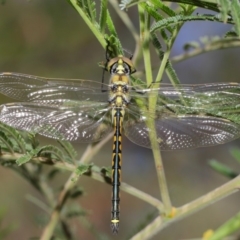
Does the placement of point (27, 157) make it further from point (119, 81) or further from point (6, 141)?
point (119, 81)

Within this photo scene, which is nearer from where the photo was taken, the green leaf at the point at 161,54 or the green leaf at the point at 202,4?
the green leaf at the point at 202,4

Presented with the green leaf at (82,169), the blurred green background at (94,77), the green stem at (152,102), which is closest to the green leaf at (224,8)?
the green stem at (152,102)

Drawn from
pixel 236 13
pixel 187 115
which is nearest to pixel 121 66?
pixel 187 115

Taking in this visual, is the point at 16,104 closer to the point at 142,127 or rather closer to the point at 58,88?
the point at 58,88

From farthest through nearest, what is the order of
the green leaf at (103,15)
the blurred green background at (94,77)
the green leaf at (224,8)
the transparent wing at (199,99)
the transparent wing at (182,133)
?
1. the blurred green background at (94,77)
2. the transparent wing at (182,133)
3. the transparent wing at (199,99)
4. the green leaf at (103,15)
5. the green leaf at (224,8)

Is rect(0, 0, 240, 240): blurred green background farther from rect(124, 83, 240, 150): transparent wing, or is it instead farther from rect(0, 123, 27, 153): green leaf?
rect(0, 123, 27, 153): green leaf

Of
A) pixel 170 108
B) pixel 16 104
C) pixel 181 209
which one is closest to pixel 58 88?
pixel 16 104

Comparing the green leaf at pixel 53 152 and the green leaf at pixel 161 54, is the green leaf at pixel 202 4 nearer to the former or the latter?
the green leaf at pixel 161 54
